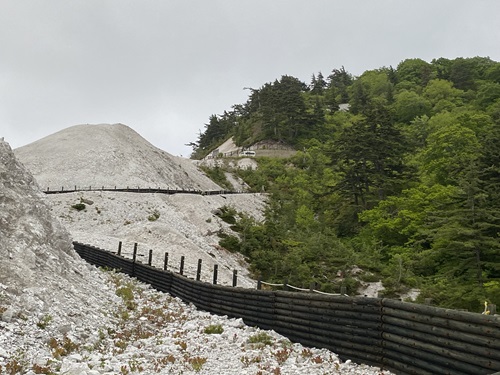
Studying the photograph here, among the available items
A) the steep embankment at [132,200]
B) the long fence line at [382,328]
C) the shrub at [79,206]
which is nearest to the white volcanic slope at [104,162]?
the steep embankment at [132,200]

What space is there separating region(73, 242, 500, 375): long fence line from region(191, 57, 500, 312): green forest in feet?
20.8

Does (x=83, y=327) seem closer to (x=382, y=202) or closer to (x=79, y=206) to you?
(x=79, y=206)

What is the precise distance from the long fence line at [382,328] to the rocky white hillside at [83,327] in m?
0.41

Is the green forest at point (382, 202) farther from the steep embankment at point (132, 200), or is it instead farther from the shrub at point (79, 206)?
the shrub at point (79, 206)

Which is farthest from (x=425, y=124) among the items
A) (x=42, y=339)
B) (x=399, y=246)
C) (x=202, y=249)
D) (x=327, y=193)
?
(x=42, y=339)

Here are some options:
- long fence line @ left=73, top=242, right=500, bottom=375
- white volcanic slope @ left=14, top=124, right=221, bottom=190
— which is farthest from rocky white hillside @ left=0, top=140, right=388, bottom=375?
white volcanic slope @ left=14, top=124, right=221, bottom=190

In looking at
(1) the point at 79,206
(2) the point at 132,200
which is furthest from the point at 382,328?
(2) the point at 132,200

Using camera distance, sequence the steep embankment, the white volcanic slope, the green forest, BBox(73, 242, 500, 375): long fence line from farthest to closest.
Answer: the white volcanic slope < the steep embankment < the green forest < BBox(73, 242, 500, 375): long fence line

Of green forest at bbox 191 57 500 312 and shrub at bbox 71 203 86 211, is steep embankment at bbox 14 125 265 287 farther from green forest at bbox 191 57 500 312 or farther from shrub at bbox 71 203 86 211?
green forest at bbox 191 57 500 312

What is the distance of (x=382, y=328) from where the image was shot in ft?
30.3

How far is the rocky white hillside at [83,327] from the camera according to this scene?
9516mm

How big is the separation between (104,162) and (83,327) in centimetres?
5686

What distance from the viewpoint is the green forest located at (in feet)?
86.4

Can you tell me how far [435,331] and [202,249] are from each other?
2818cm
